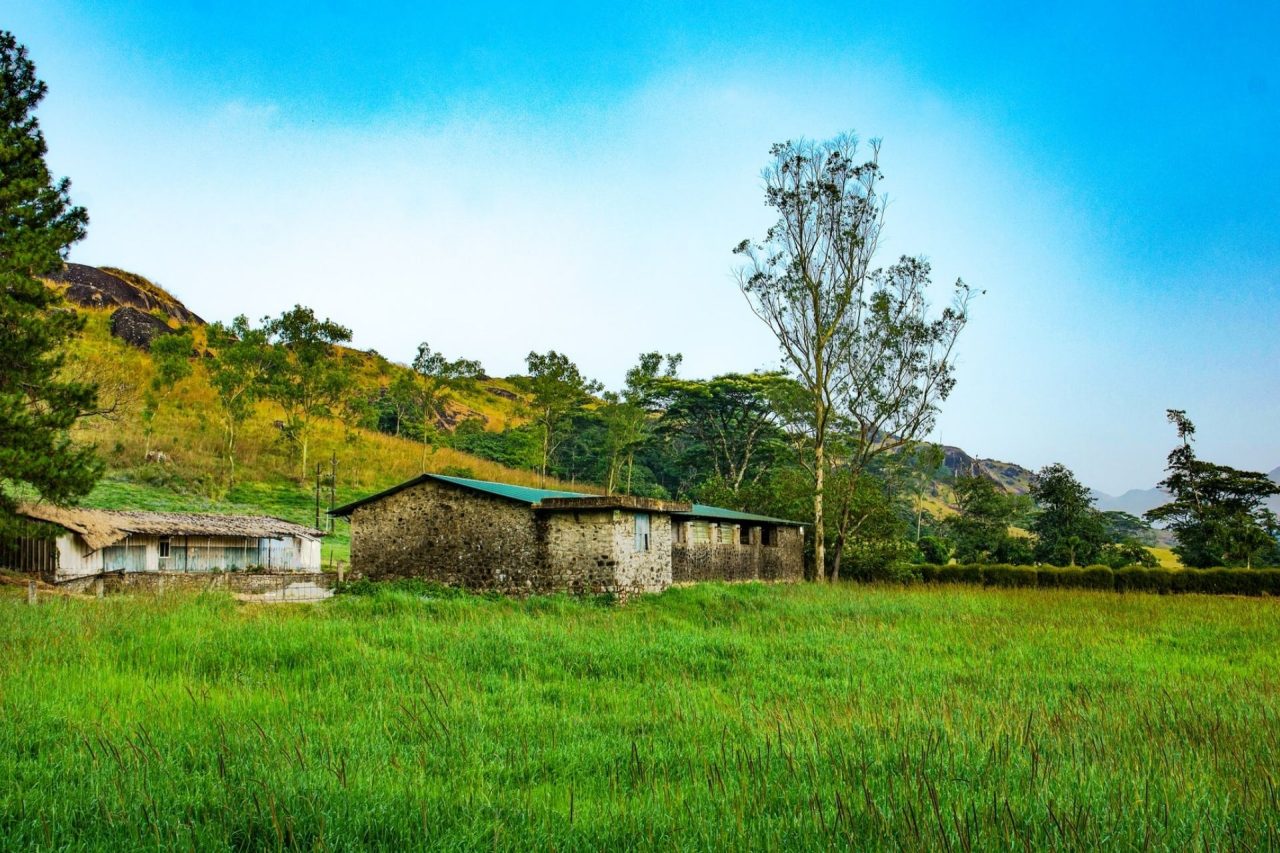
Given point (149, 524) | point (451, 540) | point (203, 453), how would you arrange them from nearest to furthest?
point (451, 540) → point (149, 524) → point (203, 453)

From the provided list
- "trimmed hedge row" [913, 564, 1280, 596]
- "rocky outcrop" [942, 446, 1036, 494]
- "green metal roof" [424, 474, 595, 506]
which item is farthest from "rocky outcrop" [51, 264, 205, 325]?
"rocky outcrop" [942, 446, 1036, 494]

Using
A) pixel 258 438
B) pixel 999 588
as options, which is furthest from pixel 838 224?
pixel 258 438

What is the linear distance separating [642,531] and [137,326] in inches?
2296

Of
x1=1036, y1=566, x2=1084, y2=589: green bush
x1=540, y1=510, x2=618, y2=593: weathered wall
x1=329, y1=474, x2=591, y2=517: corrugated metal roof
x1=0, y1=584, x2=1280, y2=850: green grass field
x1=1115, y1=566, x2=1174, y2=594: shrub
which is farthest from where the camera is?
x1=1036, y1=566, x2=1084, y2=589: green bush

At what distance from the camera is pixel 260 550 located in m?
31.0

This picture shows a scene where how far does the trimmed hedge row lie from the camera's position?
28.0 meters

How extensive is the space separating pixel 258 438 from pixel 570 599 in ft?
115

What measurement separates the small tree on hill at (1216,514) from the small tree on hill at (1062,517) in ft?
9.24

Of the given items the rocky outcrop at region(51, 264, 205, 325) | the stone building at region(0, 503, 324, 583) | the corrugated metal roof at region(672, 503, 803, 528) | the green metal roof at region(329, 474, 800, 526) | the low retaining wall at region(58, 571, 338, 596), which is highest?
the rocky outcrop at region(51, 264, 205, 325)

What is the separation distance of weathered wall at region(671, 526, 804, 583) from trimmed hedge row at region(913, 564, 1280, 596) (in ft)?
17.4

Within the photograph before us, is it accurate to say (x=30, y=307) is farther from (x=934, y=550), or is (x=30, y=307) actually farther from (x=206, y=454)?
(x=934, y=550)

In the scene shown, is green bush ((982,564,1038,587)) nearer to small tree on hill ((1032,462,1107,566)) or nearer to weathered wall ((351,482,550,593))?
small tree on hill ((1032,462,1107,566))

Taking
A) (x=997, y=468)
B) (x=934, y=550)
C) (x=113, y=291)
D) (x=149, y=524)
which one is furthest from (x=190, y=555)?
(x=997, y=468)

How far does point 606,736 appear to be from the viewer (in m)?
6.80
